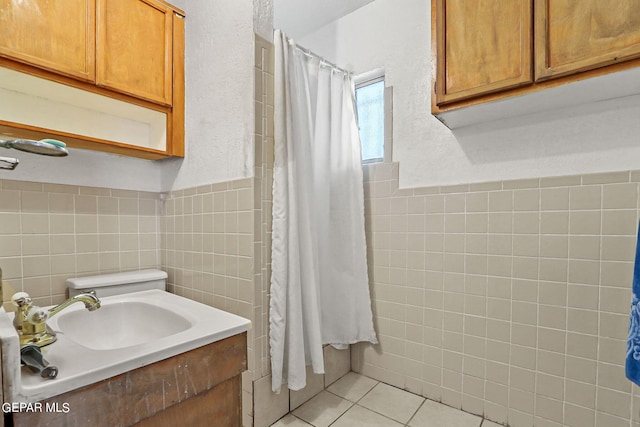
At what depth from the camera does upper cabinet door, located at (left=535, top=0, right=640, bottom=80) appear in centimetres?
93

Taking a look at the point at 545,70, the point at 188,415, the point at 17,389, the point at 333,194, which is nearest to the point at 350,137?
the point at 333,194

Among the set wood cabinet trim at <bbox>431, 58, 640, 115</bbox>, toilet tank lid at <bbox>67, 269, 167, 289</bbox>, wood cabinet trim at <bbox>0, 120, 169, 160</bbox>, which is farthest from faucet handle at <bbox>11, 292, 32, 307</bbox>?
wood cabinet trim at <bbox>431, 58, 640, 115</bbox>

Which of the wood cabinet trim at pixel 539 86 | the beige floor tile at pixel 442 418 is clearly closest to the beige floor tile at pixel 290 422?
the beige floor tile at pixel 442 418

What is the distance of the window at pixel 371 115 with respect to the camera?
194cm

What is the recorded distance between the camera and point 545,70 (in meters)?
1.06

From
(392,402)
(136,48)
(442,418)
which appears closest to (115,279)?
(136,48)

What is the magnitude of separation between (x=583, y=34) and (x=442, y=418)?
1623 mm

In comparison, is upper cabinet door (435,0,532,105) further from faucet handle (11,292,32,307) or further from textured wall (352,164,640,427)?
faucet handle (11,292,32,307)

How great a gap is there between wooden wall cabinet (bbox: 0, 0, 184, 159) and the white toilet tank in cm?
59

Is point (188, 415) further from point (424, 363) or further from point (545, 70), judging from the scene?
point (545, 70)

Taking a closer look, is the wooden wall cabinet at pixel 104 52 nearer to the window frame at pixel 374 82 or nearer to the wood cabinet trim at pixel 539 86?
the window frame at pixel 374 82

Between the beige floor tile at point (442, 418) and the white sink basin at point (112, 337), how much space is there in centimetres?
96

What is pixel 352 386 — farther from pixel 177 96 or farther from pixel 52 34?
pixel 52 34

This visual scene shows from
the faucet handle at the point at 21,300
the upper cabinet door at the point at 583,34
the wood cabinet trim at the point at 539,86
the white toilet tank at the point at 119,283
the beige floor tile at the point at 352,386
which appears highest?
the upper cabinet door at the point at 583,34
